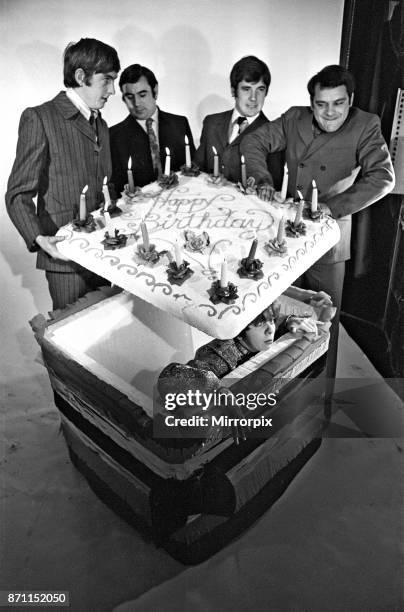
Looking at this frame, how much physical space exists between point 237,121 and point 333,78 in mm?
440

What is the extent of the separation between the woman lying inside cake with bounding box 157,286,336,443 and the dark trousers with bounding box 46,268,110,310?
73 centimetres

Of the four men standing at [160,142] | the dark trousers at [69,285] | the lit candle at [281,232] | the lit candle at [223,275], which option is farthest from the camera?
the dark trousers at [69,285]

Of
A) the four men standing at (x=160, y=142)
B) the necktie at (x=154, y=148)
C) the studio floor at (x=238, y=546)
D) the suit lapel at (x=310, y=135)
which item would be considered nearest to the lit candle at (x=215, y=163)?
the four men standing at (x=160, y=142)

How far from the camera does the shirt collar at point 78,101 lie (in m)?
2.17

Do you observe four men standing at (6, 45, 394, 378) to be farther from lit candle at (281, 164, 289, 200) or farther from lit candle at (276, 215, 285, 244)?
lit candle at (276, 215, 285, 244)

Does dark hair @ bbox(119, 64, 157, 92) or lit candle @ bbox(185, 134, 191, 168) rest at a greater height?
dark hair @ bbox(119, 64, 157, 92)

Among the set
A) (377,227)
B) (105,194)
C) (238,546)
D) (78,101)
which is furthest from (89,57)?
(238,546)

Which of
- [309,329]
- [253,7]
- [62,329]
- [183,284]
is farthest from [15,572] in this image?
[253,7]

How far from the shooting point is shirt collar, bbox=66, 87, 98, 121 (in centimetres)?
217

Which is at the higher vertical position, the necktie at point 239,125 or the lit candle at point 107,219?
the necktie at point 239,125

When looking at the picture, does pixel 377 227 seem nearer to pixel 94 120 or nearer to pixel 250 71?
pixel 250 71

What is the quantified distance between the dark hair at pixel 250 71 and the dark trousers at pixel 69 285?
107 cm

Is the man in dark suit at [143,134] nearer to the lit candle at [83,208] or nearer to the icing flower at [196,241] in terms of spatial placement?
→ the lit candle at [83,208]

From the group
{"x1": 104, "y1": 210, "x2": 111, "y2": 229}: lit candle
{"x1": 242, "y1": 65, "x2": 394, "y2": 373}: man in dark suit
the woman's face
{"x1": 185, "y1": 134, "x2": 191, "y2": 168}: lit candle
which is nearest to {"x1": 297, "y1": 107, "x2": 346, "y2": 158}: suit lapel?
{"x1": 242, "y1": 65, "x2": 394, "y2": 373}: man in dark suit
